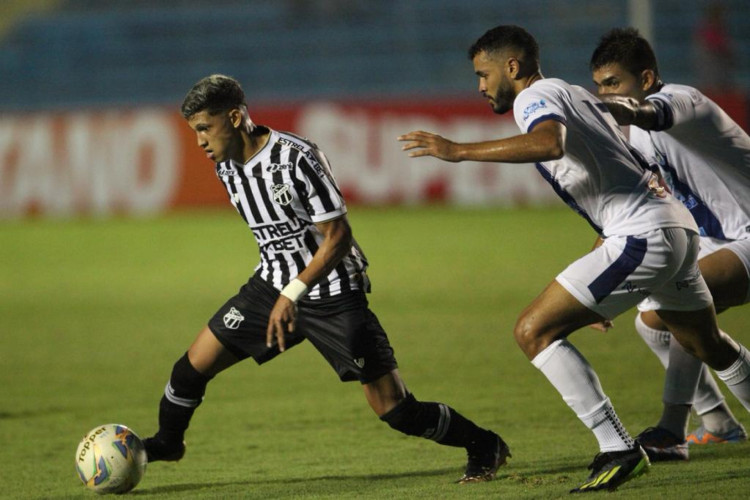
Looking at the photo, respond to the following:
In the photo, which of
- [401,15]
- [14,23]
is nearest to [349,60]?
[401,15]

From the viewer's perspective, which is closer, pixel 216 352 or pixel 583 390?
pixel 583 390

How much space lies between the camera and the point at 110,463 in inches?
215

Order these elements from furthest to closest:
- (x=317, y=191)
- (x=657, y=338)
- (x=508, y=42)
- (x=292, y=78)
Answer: (x=292, y=78) < (x=657, y=338) < (x=317, y=191) < (x=508, y=42)

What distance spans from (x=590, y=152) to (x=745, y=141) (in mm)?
1429

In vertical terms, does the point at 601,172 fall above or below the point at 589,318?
above

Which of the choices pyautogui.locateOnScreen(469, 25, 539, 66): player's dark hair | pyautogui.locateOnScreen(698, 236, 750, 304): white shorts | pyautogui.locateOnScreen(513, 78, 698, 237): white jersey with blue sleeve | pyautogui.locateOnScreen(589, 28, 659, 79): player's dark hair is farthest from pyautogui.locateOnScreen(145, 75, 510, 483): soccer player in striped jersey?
pyautogui.locateOnScreen(589, 28, 659, 79): player's dark hair

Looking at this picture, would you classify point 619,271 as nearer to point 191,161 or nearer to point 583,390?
point 583,390

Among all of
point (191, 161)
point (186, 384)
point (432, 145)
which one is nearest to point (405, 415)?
point (186, 384)

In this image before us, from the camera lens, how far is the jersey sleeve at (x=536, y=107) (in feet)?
15.8

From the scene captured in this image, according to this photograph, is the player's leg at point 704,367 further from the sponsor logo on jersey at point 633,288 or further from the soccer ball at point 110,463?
the soccer ball at point 110,463

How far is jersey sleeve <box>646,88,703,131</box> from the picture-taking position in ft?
17.8

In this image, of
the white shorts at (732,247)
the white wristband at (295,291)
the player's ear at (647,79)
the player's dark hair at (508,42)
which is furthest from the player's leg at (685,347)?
the white wristband at (295,291)

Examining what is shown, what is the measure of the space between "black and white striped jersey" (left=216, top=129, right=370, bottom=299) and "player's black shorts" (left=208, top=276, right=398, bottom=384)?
7 centimetres

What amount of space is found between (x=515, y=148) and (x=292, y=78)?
817 inches
